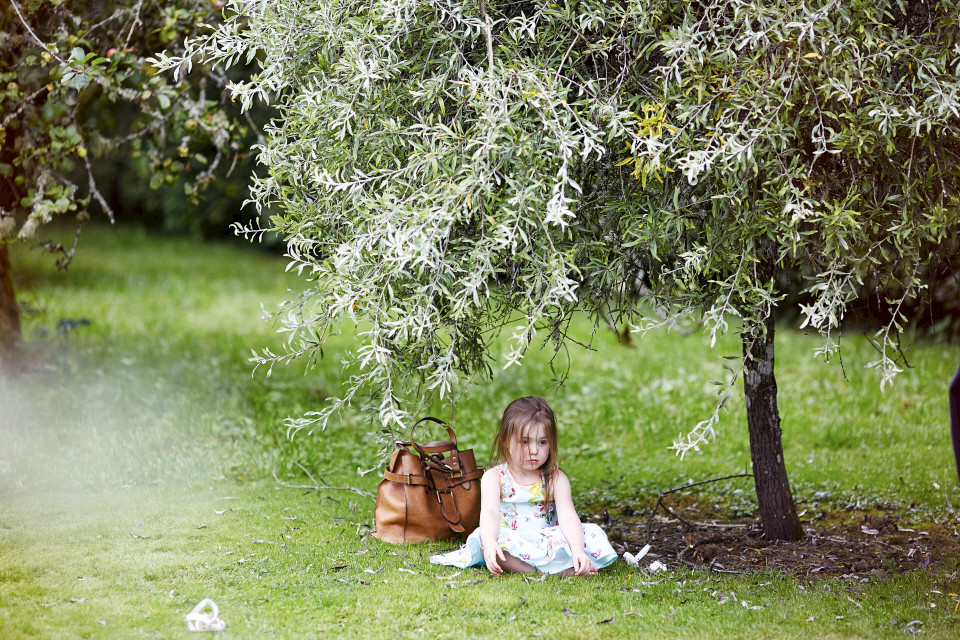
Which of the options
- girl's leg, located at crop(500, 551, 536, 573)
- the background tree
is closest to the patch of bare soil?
girl's leg, located at crop(500, 551, 536, 573)

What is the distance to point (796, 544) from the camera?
5.10 m

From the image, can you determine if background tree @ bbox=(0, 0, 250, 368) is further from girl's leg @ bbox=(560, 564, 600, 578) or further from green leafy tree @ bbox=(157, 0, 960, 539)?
girl's leg @ bbox=(560, 564, 600, 578)

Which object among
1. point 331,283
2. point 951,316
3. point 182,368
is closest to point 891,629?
point 331,283

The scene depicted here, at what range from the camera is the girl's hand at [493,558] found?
14.3 feet

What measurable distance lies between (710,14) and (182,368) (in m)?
7.02

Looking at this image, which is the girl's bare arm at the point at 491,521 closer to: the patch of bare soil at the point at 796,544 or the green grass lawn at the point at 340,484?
the green grass lawn at the point at 340,484

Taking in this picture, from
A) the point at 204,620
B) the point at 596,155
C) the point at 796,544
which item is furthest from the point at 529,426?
the point at 796,544

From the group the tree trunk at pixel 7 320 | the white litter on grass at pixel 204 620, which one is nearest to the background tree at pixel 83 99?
the tree trunk at pixel 7 320

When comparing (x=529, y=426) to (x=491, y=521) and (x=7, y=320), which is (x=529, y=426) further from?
(x=7, y=320)

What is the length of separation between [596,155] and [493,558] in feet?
6.50

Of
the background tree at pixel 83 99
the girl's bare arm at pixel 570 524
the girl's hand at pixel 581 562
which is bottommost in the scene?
the girl's hand at pixel 581 562

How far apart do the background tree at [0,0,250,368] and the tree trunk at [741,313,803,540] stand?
380cm

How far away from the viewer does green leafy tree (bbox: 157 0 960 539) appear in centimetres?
365

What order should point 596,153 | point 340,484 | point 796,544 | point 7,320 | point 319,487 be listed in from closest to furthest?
point 596,153 → point 796,544 → point 319,487 → point 340,484 → point 7,320
